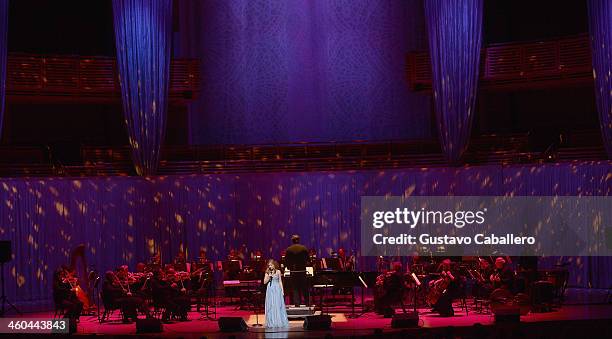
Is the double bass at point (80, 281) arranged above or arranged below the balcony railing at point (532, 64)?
below

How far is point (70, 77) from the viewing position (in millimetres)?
21016

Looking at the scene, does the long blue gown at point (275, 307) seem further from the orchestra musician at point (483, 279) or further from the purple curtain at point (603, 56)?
the purple curtain at point (603, 56)

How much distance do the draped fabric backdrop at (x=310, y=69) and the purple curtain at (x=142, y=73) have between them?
232 centimetres

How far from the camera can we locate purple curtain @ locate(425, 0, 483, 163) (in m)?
19.7

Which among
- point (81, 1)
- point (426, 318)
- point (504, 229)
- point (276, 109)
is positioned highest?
point (81, 1)

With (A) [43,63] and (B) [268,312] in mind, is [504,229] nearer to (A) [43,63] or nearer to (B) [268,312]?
(B) [268,312]

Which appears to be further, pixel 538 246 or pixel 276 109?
pixel 276 109

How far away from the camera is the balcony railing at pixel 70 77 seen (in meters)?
20.5

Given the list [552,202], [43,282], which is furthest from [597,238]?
[43,282]

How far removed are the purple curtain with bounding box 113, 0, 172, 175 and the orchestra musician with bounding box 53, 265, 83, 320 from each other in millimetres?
5292

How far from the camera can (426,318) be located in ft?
47.6

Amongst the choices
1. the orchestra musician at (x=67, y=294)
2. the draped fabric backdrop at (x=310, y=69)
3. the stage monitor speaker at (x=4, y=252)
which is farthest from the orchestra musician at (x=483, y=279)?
the stage monitor speaker at (x=4, y=252)

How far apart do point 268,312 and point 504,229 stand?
22.5 feet

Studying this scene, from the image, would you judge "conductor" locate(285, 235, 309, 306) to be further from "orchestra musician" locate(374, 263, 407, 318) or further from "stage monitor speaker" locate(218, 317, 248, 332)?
"stage monitor speaker" locate(218, 317, 248, 332)
